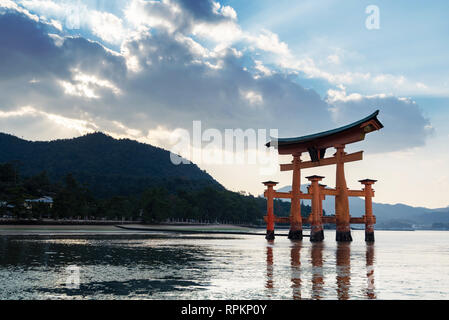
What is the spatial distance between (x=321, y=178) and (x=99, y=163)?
482 ft

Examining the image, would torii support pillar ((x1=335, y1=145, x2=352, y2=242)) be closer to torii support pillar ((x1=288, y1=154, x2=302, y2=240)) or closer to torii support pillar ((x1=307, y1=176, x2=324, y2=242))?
torii support pillar ((x1=307, y1=176, x2=324, y2=242))

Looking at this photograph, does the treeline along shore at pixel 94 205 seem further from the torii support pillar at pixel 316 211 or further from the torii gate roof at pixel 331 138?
the torii support pillar at pixel 316 211

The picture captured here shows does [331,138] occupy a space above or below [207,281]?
above

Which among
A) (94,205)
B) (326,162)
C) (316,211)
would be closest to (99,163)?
(94,205)

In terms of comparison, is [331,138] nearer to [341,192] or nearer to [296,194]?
[341,192]

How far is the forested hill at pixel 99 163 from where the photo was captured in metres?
145

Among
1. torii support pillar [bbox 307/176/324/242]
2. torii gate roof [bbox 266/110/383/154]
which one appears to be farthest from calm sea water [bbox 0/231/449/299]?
torii support pillar [bbox 307/176/324/242]

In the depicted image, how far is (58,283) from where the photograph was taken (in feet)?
44.1

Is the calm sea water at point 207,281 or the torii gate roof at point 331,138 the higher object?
the torii gate roof at point 331,138

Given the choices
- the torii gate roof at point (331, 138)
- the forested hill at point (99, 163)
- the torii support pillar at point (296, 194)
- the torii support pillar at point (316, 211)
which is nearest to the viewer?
the torii gate roof at point (331, 138)

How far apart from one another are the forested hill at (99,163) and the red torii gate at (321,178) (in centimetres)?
9391

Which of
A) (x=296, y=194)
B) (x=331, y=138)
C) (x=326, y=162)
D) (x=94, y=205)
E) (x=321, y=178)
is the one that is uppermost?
(x=331, y=138)

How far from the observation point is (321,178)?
1742 inches

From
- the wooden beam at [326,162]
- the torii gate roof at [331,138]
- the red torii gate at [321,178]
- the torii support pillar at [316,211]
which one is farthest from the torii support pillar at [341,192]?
the torii support pillar at [316,211]
